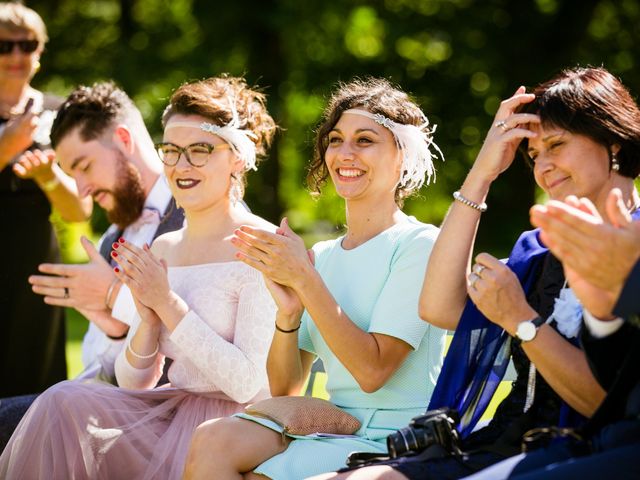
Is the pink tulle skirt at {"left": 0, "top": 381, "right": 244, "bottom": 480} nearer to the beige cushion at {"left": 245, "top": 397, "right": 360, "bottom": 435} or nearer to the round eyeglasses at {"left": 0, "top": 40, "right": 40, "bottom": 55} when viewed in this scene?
the beige cushion at {"left": 245, "top": 397, "right": 360, "bottom": 435}

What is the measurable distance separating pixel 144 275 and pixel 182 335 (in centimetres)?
28

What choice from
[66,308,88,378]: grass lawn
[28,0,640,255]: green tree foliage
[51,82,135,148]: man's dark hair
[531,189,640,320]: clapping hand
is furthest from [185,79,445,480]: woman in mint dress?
[28,0,640,255]: green tree foliage

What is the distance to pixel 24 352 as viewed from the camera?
18.5ft

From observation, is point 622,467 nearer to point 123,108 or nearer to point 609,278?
point 609,278

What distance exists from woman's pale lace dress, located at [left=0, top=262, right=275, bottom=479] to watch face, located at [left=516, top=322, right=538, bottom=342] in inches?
52.3

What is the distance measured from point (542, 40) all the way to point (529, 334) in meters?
11.6

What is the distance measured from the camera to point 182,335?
3.65 m

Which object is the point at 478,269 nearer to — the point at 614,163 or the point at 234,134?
the point at 614,163

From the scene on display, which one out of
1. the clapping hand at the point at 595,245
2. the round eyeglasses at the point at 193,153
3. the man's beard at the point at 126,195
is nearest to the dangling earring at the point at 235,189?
the round eyeglasses at the point at 193,153

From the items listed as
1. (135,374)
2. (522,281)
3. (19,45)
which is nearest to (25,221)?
(19,45)

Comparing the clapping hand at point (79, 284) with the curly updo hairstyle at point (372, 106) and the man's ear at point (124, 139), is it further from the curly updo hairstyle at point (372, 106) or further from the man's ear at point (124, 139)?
the curly updo hairstyle at point (372, 106)

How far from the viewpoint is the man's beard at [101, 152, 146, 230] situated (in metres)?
4.85

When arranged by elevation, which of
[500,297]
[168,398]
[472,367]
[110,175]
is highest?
[110,175]

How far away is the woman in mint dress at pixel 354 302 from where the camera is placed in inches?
122
